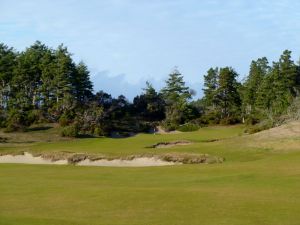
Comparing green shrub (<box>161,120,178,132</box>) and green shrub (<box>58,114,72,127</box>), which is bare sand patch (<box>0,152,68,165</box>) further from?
green shrub (<box>161,120,178,132</box>)

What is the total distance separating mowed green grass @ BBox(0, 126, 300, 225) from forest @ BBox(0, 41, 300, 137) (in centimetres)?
4521

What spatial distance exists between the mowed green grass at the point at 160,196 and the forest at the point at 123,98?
1780 inches

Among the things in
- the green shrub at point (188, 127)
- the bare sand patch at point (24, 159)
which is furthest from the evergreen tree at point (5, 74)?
the bare sand patch at point (24, 159)

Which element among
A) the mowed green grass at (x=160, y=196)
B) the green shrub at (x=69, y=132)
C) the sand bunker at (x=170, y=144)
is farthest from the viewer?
the green shrub at (x=69, y=132)

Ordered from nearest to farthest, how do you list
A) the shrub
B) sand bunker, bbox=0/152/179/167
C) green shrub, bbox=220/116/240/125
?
sand bunker, bbox=0/152/179/167, the shrub, green shrub, bbox=220/116/240/125

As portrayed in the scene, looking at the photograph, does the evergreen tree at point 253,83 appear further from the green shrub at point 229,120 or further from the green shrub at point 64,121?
the green shrub at point 64,121

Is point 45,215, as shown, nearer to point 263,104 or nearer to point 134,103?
point 263,104

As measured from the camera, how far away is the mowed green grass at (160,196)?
17422 millimetres

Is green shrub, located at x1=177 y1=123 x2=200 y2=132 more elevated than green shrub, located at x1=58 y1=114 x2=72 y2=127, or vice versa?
green shrub, located at x1=58 y1=114 x2=72 y2=127

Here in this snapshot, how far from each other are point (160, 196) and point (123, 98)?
264 feet

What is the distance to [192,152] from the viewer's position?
1778 inches

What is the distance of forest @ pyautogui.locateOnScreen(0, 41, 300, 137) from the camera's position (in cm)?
8369

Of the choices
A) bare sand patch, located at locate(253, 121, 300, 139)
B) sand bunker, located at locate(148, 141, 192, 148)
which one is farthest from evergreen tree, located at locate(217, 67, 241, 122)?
bare sand patch, located at locate(253, 121, 300, 139)

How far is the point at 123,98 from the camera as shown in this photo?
333ft
